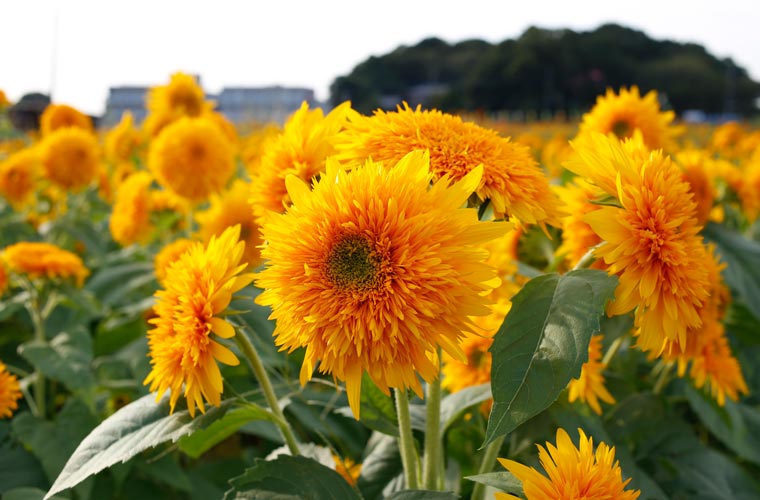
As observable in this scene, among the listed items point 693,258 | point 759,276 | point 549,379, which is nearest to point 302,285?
point 549,379

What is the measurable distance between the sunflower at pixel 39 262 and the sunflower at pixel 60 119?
2.37 m

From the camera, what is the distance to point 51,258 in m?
2.07

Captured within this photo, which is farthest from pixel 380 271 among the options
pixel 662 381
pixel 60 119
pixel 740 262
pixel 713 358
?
pixel 60 119

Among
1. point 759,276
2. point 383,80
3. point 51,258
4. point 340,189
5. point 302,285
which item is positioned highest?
point 383,80

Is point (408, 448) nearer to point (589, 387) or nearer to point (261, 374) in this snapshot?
point (261, 374)

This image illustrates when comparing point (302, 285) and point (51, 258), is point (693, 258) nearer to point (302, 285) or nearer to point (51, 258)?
point (302, 285)

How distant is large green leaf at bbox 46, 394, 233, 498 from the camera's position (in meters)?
1.01

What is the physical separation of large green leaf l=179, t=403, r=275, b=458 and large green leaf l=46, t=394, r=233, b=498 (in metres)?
0.05

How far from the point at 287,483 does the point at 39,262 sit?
140cm

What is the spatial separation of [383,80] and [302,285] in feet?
150

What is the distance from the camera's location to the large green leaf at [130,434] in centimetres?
101

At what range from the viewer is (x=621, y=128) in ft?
7.22

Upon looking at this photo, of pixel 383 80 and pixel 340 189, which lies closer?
pixel 340 189

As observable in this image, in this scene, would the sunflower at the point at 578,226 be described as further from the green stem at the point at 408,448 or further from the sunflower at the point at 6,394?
the sunflower at the point at 6,394
